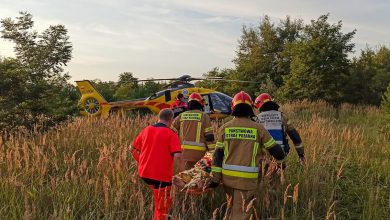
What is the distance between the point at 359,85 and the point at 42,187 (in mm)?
24464

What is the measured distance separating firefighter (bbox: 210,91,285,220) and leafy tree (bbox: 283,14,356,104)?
2061cm

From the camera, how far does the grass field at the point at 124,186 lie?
13.6 ft

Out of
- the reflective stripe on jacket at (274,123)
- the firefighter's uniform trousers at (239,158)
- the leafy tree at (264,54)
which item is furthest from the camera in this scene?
the leafy tree at (264,54)

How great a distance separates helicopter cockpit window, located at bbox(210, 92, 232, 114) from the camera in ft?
45.3

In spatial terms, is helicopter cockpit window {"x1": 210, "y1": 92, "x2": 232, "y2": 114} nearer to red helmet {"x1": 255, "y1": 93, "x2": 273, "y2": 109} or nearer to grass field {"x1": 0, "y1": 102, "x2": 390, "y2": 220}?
grass field {"x1": 0, "y1": 102, "x2": 390, "y2": 220}

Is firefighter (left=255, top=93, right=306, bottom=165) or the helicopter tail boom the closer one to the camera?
firefighter (left=255, top=93, right=306, bottom=165)

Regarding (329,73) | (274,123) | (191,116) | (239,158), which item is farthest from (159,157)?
(329,73)

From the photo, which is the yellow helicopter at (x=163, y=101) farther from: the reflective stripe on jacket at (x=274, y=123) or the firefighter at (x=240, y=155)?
the firefighter at (x=240, y=155)

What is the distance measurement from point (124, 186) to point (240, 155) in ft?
5.58

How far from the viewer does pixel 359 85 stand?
25.0 meters

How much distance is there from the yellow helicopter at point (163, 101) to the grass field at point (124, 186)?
4.83 metres

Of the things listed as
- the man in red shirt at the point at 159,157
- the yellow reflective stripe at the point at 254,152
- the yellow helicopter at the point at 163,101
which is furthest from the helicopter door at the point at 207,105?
the yellow reflective stripe at the point at 254,152

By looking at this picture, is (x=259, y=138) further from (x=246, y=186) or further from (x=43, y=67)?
(x=43, y=67)

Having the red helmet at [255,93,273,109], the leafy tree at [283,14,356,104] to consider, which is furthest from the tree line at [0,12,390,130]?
the red helmet at [255,93,273,109]
